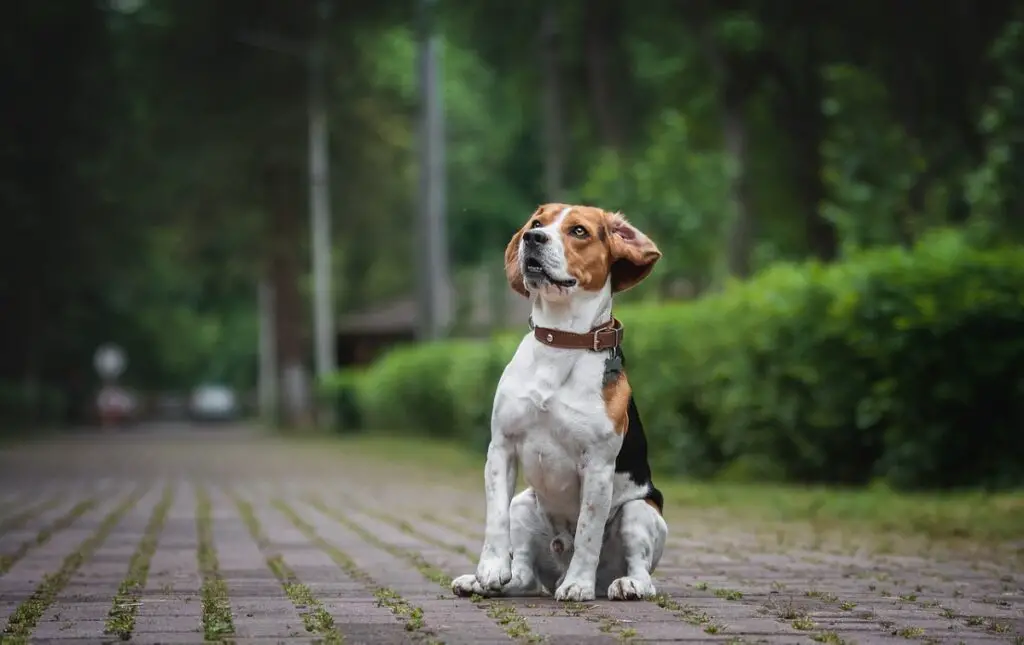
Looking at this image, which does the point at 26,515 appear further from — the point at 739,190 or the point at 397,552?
the point at 739,190

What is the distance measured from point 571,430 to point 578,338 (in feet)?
1.31

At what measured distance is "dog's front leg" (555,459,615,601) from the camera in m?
7.36

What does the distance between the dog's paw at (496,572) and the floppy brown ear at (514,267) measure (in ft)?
3.68

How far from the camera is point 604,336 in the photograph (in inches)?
297

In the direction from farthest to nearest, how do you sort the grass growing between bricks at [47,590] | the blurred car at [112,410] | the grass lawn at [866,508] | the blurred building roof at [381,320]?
the blurred building roof at [381,320] < the blurred car at [112,410] < the grass lawn at [866,508] < the grass growing between bricks at [47,590]

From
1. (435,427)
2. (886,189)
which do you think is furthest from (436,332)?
(886,189)

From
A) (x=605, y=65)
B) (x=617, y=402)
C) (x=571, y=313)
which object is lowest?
(x=617, y=402)

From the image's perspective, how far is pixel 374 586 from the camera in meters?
8.52

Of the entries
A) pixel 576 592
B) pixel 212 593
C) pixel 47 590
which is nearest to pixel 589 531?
pixel 576 592

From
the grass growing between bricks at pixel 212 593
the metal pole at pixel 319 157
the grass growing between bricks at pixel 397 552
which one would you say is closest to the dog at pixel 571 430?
the grass growing between bricks at pixel 397 552

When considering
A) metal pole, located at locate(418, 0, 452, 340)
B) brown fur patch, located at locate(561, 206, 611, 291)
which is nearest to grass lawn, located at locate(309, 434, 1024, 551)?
brown fur patch, located at locate(561, 206, 611, 291)

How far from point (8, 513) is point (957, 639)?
34.2ft

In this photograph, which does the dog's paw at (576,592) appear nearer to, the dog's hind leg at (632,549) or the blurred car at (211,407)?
the dog's hind leg at (632,549)

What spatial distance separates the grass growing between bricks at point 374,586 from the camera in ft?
22.4
